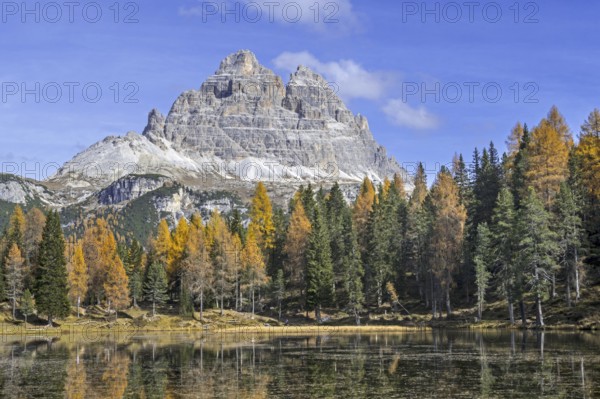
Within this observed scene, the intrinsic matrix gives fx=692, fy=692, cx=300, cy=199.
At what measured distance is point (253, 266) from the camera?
347 ft

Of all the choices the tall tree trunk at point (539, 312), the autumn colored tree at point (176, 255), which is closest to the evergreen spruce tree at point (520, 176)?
the tall tree trunk at point (539, 312)

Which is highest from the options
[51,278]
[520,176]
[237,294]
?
[520,176]

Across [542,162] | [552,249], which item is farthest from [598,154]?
[552,249]

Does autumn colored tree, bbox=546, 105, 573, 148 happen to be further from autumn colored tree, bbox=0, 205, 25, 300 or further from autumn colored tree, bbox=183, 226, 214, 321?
autumn colored tree, bbox=0, 205, 25, 300

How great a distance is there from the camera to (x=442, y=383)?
3747cm

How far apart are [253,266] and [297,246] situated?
926 cm

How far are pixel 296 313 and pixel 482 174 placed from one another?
3876cm

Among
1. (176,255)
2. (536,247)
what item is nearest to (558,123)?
(536,247)

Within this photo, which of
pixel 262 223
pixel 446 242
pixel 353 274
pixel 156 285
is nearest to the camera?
pixel 446 242

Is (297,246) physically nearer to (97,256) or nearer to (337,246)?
(337,246)

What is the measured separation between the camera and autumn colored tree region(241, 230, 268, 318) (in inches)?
4149

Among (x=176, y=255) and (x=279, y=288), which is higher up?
(x=176, y=255)

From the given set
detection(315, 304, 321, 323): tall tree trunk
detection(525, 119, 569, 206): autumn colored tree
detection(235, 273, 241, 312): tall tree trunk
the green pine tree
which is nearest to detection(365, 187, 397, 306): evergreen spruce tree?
detection(315, 304, 321, 323): tall tree trunk

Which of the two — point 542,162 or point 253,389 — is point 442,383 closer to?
point 253,389
